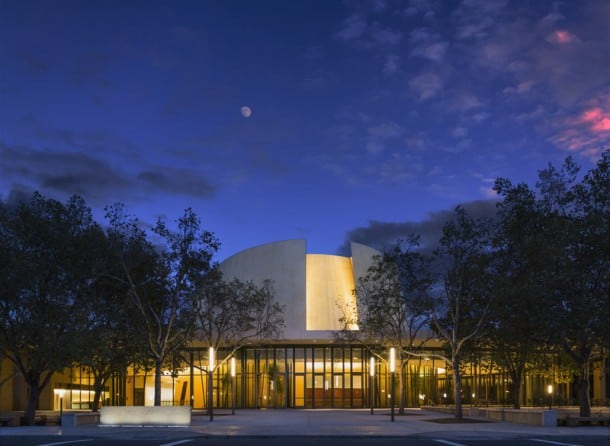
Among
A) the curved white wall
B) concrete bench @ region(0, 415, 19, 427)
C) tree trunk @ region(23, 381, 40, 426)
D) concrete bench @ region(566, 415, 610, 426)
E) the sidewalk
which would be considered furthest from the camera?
the curved white wall

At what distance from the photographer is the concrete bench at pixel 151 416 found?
114 feet

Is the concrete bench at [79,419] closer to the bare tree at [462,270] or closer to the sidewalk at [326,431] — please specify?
the sidewalk at [326,431]

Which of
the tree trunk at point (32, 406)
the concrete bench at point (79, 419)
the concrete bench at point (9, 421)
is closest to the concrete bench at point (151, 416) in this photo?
the concrete bench at point (79, 419)

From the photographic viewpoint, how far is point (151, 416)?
114 ft

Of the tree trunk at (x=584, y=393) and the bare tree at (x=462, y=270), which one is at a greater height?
the bare tree at (x=462, y=270)

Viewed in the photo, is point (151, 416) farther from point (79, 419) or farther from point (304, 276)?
point (304, 276)

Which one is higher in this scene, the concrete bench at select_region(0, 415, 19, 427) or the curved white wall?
the curved white wall

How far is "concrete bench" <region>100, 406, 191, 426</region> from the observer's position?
34.8 metres

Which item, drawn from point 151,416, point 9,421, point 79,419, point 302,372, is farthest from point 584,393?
point 302,372

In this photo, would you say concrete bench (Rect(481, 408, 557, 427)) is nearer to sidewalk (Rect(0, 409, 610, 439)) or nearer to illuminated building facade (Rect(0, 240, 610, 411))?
sidewalk (Rect(0, 409, 610, 439))

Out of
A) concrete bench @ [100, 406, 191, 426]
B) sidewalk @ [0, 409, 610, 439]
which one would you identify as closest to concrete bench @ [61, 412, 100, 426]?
sidewalk @ [0, 409, 610, 439]

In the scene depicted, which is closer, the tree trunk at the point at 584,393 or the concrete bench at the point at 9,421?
the concrete bench at the point at 9,421

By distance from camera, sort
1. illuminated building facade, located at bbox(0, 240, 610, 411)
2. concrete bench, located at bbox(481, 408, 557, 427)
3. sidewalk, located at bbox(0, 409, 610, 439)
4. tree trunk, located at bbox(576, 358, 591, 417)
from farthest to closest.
→ illuminated building facade, located at bbox(0, 240, 610, 411) < tree trunk, located at bbox(576, 358, 591, 417) < concrete bench, located at bbox(481, 408, 557, 427) < sidewalk, located at bbox(0, 409, 610, 439)

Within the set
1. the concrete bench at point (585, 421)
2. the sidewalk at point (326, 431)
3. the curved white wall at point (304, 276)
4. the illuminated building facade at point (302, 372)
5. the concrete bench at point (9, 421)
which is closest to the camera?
the sidewalk at point (326, 431)
